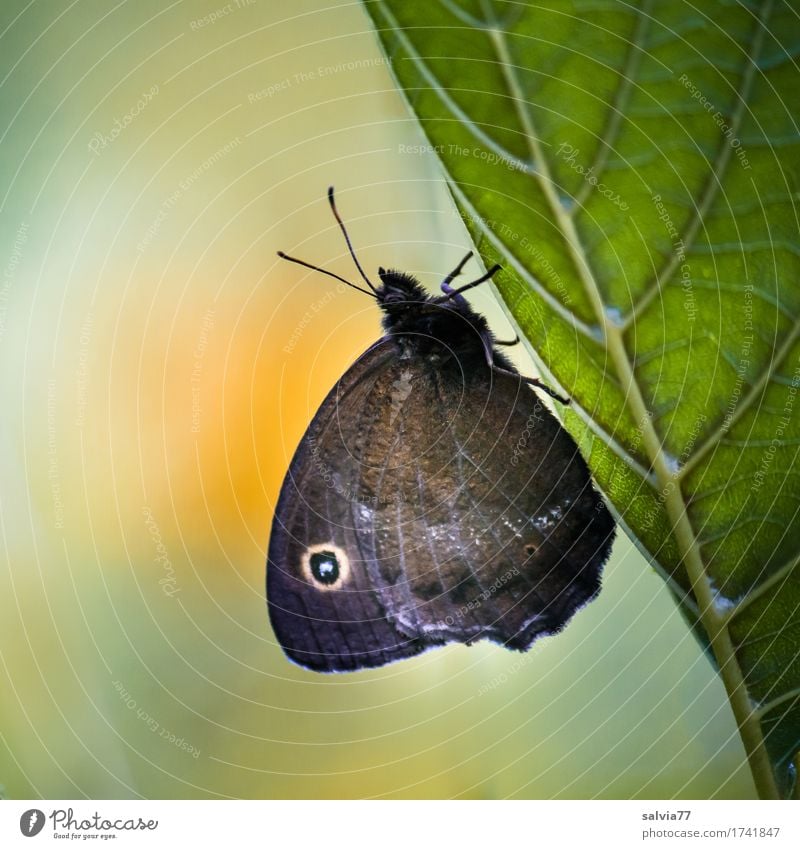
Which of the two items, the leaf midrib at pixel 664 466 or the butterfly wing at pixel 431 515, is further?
the butterfly wing at pixel 431 515

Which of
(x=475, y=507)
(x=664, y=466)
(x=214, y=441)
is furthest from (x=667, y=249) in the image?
(x=214, y=441)

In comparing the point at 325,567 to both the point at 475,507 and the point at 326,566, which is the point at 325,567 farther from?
the point at 475,507

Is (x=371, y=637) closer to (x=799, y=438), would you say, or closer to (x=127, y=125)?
(x=799, y=438)

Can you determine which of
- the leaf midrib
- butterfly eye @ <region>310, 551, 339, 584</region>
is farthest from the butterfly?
the leaf midrib

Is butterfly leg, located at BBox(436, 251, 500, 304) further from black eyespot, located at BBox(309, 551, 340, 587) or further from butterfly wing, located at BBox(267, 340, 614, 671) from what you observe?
black eyespot, located at BBox(309, 551, 340, 587)

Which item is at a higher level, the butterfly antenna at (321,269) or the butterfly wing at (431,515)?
the butterfly antenna at (321,269)

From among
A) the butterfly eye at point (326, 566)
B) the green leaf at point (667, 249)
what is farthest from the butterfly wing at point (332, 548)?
the green leaf at point (667, 249)

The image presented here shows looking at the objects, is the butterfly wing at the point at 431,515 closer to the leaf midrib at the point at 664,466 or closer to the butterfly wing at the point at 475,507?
the butterfly wing at the point at 475,507
